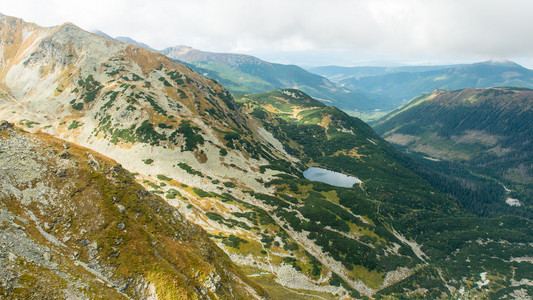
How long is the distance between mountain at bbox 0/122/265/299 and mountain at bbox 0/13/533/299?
86cm

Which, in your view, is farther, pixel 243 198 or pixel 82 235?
pixel 243 198

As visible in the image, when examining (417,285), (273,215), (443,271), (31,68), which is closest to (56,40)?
(31,68)

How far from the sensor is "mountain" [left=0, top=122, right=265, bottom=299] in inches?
947

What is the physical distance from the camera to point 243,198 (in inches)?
4131

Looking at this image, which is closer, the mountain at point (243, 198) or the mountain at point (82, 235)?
the mountain at point (82, 235)

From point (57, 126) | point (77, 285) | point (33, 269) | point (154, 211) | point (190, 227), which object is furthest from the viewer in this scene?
point (57, 126)

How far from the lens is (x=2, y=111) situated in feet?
463

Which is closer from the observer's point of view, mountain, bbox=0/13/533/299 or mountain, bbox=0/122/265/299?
mountain, bbox=0/122/265/299

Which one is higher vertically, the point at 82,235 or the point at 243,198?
the point at 82,235

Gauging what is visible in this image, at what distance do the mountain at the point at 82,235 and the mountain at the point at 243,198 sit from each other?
86cm

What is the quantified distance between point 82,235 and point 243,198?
3019 inches

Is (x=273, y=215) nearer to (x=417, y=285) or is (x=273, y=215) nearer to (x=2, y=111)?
(x=417, y=285)

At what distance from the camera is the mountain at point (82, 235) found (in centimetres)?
2405

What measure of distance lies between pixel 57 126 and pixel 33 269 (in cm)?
14860
